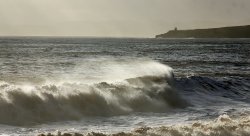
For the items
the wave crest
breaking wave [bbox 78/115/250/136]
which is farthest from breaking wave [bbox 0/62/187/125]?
breaking wave [bbox 78/115/250/136]

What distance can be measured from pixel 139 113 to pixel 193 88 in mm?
7901

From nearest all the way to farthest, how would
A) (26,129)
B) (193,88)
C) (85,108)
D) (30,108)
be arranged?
(26,129)
(30,108)
(85,108)
(193,88)

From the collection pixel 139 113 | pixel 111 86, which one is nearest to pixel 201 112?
pixel 139 113

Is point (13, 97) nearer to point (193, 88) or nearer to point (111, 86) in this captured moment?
point (111, 86)

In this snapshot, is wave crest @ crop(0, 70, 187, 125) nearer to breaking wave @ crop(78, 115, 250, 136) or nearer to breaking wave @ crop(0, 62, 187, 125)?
breaking wave @ crop(0, 62, 187, 125)

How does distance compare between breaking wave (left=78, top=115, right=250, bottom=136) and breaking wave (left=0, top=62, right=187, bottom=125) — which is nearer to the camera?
breaking wave (left=78, top=115, right=250, bottom=136)

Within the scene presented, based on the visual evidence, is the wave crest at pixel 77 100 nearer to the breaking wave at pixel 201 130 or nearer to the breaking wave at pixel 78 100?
the breaking wave at pixel 78 100

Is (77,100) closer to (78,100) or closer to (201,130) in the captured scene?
(78,100)

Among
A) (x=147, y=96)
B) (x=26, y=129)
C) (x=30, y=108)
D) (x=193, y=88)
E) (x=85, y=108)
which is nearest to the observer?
(x=26, y=129)

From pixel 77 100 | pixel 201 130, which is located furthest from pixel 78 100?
pixel 201 130

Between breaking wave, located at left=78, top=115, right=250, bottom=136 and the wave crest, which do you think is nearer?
breaking wave, located at left=78, top=115, right=250, bottom=136

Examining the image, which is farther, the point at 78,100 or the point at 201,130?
the point at 78,100

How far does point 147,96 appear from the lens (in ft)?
65.1

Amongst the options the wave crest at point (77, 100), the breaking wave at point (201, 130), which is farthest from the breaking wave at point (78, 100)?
the breaking wave at point (201, 130)
